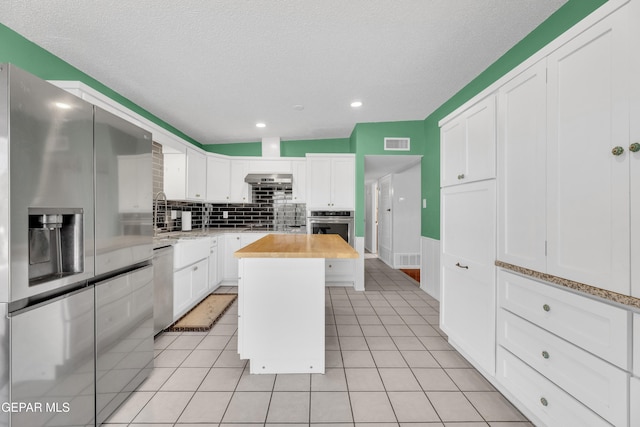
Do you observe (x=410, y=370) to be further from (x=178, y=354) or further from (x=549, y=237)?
(x=178, y=354)

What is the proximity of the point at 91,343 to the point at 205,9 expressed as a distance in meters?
2.10

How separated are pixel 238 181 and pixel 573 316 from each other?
4270 millimetres

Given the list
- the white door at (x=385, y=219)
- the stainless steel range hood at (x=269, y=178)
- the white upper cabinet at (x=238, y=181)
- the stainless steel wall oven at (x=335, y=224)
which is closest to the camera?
the stainless steel wall oven at (x=335, y=224)

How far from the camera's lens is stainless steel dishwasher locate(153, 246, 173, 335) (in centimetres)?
239

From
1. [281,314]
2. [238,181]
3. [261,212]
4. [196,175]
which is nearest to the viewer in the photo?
[281,314]

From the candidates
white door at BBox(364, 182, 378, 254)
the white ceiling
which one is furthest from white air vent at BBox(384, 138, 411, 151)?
white door at BBox(364, 182, 378, 254)

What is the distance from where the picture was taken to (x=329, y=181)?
14.0 feet

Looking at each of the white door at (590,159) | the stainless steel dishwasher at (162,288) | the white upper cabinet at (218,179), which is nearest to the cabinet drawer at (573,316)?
the white door at (590,159)

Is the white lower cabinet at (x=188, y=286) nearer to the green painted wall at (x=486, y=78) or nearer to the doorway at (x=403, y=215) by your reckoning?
the green painted wall at (x=486, y=78)

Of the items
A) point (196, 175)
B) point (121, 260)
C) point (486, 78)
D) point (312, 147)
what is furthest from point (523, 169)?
point (196, 175)

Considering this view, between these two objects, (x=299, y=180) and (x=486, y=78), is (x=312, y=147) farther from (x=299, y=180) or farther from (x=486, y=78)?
(x=486, y=78)

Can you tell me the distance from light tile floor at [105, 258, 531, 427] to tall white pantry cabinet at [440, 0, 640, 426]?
11.4 inches

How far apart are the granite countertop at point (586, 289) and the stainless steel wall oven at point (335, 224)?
2.74 m

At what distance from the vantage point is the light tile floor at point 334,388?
1522 millimetres
